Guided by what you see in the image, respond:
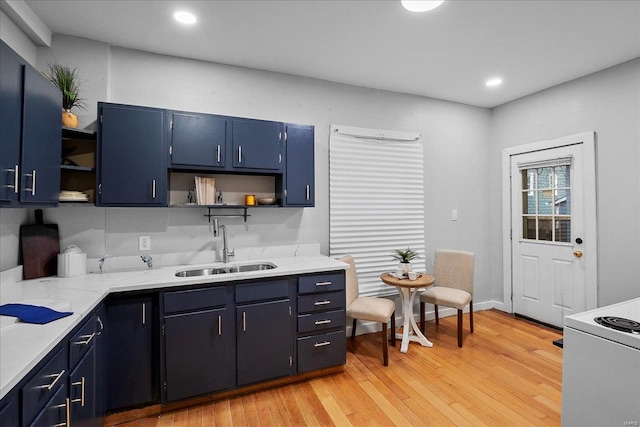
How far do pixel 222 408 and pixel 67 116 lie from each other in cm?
241

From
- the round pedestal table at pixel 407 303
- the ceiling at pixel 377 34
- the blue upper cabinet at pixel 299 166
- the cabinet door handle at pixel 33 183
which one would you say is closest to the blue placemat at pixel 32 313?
the cabinet door handle at pixel 33 183

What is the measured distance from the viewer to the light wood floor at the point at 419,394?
2.14 metres

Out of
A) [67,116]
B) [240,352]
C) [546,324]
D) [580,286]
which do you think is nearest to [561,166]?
[580,286]

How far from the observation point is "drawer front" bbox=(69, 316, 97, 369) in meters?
1.50

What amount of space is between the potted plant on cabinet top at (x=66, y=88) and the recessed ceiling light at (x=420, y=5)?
8.23 feet

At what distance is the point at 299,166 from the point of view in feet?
9.70

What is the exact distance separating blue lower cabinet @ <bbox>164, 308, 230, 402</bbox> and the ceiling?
218cm

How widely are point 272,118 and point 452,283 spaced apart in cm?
279

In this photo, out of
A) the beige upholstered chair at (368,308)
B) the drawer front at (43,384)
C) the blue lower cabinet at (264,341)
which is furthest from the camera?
the beige upholstered chair at (368,308)

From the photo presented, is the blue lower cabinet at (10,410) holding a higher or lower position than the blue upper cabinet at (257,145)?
lower

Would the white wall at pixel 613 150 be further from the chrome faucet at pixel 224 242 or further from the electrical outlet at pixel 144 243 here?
the electrical outlet at pixel 144 243

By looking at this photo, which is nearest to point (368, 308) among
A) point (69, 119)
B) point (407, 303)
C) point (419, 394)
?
point (407, 303)

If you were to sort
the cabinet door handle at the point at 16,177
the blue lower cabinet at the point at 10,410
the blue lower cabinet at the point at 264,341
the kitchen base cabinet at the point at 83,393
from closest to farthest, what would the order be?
1. the blue lower cabinet at the point at 10,410
2. the kitchen base cabinet at the point at 83,393
3. the cabinet door handle at the point at 16,177
4. the blue lower cabinet at the point at 264,341

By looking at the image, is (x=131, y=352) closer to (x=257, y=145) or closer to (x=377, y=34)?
(x=257, y=145)
